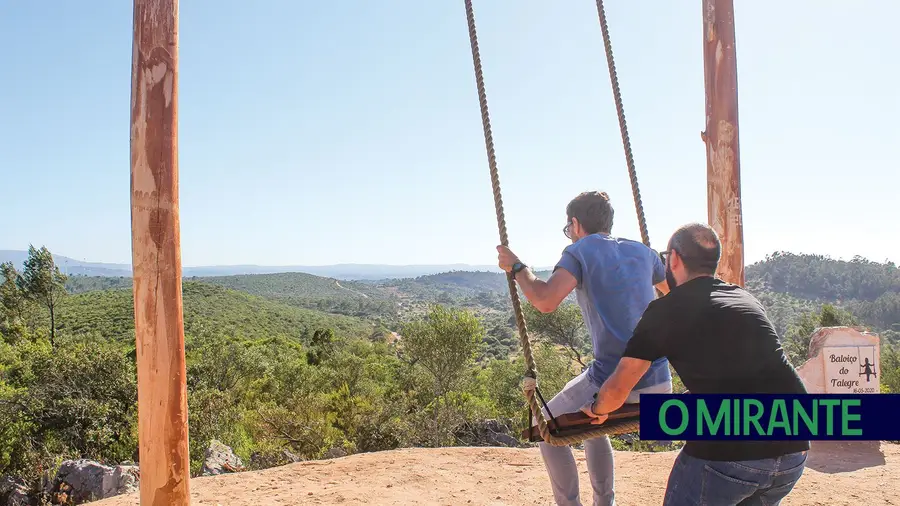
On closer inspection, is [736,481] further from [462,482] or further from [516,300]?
[462,482]

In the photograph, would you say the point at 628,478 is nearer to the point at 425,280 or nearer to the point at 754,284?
the point at 754,284

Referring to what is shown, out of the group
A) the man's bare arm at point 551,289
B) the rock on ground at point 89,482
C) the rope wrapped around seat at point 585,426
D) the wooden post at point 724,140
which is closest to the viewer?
the rope wrapped around seat at point 585,426

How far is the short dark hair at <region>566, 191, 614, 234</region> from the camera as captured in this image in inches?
98.4

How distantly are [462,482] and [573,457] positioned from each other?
306 centimetres

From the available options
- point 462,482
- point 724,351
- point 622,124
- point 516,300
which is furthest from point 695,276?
point 462,482

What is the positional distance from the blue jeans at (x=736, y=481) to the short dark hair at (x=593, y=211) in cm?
109

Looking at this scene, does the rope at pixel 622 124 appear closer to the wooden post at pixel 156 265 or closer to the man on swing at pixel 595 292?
the man on swing at pixel 595 292

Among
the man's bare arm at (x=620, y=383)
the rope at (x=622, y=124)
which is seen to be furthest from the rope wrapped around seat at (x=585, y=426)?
the rope at (x=622, y=124)

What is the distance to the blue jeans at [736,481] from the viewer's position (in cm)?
166

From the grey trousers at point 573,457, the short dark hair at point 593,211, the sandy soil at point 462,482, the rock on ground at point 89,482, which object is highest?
the short dark hair at point 593,211

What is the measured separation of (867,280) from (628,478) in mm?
79074

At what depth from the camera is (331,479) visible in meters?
5.37

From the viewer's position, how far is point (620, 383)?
1.92 meters

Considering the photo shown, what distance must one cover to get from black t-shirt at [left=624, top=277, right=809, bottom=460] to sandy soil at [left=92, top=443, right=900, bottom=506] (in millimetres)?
3325
